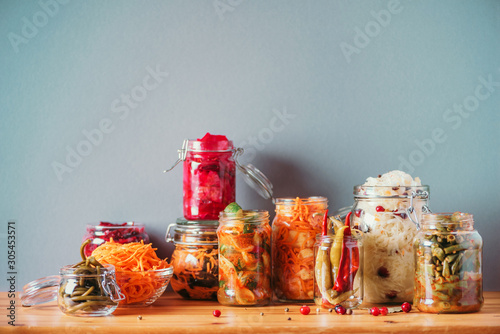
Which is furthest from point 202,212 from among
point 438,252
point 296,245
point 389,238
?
point 438,252

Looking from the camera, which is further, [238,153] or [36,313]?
[238,153]

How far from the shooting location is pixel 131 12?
63.3 inches

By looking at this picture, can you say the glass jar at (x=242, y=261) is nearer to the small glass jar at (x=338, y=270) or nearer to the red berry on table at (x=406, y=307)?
the small glass jar at (x=338, y=270)

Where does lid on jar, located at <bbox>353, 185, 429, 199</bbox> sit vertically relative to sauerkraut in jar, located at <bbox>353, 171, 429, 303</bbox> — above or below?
above

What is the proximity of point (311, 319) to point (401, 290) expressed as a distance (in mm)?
285

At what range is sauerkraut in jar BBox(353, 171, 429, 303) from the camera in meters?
1.32

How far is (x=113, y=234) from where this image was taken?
1.49 m

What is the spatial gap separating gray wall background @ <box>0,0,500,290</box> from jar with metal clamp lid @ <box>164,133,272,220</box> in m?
0.16

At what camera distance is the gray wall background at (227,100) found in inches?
62.5

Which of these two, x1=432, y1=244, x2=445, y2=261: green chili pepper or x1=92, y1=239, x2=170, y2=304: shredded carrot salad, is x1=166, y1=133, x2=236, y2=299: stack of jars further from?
x1=432, y1=244, x2=445, y2=261: green chili pepper

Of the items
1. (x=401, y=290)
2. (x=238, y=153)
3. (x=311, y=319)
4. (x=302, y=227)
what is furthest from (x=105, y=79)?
(x=401, y=290)

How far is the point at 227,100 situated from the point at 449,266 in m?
0.80

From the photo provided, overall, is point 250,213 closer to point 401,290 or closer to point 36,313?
point 401,290

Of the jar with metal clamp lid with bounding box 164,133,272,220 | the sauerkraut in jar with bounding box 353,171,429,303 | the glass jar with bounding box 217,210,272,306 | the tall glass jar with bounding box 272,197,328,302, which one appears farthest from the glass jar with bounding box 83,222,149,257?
the sauerkraut in jar with bounding box 353,171,429,303
